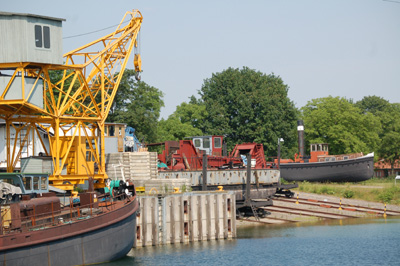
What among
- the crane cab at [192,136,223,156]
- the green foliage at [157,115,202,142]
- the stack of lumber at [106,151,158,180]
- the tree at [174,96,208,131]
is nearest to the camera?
the stack of lumber at [106,151,158,180]

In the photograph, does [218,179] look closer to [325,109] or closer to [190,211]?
[190,211]

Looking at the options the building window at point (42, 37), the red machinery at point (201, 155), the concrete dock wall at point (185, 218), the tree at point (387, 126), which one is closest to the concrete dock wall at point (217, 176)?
the red machinery at point (201, 155)

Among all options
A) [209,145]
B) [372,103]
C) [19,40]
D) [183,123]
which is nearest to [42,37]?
[19,40]

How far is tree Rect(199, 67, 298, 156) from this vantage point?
95812mm

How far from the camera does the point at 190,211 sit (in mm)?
41656

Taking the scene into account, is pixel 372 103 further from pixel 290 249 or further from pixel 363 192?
pixel 290 249

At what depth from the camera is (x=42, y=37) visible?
4131 centimetres

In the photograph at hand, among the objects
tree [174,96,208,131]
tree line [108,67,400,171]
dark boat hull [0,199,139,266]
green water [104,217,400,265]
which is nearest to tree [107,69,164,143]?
tree line [108,67,400,171]

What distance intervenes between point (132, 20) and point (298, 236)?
2169cm

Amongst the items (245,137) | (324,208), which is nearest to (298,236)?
(324,208)

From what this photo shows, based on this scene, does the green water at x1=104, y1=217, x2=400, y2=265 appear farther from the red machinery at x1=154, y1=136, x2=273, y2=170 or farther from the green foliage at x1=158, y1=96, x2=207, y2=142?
the green foliage at x1=158, y1=96, x2=207, y2=142

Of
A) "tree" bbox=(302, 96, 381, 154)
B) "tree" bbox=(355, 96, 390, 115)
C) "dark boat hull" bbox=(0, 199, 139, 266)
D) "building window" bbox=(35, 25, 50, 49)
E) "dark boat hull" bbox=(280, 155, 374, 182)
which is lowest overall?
"dark boat hull" bbox=(0, 199, 139, 266)

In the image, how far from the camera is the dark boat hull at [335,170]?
7781cm

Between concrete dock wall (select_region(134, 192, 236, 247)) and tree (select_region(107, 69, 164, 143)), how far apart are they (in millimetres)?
34823
